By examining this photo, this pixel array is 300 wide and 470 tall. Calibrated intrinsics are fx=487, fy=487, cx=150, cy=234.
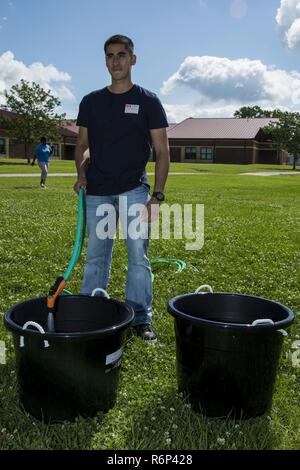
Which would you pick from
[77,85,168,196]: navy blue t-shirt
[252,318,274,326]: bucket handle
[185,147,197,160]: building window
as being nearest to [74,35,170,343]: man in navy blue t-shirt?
[77,85,168,196]: navy blue t-shirt

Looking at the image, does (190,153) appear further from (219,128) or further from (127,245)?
(127,245)

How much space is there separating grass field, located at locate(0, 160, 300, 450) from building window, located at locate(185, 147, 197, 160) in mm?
67619

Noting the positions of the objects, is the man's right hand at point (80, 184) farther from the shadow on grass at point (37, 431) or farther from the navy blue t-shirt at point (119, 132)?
the shadow on grass at point (37, 431)

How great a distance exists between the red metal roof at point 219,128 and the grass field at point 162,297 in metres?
67.0

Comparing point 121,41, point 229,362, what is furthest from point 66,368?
point 121,41

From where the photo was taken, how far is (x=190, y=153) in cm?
8106

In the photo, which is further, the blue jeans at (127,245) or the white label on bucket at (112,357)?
the blue jeans at (127,245)

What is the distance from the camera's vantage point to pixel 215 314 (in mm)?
3787

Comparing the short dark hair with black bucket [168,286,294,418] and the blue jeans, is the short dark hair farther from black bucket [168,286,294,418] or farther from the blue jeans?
black bucket [168,286,294,418]

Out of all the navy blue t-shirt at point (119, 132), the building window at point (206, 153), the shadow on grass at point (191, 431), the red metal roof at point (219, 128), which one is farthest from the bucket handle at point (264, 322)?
the building window at point (206, 153)

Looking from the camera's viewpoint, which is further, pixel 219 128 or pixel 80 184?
pixel 219 128

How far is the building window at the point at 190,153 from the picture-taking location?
80.5 meters

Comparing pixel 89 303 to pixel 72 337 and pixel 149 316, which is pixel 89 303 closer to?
pixel 72 337

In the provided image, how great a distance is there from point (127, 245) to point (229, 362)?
1.72 m
